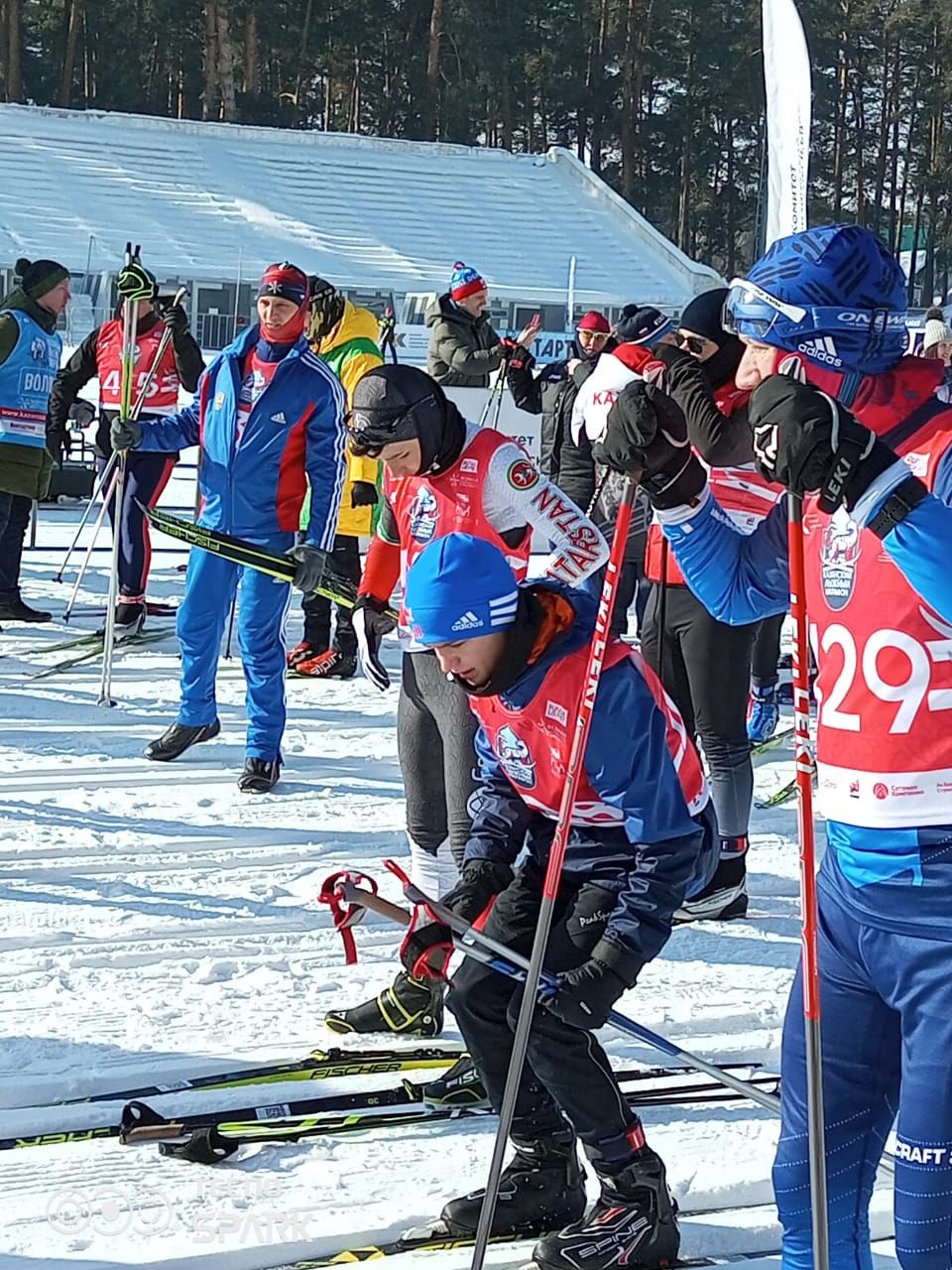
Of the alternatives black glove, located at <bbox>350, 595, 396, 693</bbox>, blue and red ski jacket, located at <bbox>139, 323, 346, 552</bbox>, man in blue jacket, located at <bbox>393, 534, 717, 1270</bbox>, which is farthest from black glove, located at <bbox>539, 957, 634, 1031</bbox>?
blue and red ski jacket, located at <bbox>139, 323, 346, 552</bbox>

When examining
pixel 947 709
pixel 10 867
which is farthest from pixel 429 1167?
pixel 10 867

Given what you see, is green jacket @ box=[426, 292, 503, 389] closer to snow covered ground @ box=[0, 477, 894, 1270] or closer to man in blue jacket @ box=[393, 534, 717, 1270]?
snow covered ground @ box=[0, 477, 894, 1270]

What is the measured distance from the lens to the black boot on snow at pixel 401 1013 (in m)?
4.15

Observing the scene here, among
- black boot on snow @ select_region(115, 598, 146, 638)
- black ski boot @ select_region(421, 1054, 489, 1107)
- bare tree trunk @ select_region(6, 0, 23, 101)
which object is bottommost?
black ski boot @ select_region(421, 1054, 489, 1107)

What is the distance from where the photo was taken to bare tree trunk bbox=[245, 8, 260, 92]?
42.7m

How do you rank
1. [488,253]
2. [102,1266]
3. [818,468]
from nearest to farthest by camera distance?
[818,468], [102,1266], [488,253]

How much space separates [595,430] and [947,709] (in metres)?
2.14

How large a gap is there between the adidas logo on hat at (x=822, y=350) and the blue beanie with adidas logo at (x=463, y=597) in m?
0.80

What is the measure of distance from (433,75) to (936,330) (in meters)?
37.9

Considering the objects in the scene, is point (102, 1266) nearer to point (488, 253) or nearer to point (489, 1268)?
point (489, 1268)

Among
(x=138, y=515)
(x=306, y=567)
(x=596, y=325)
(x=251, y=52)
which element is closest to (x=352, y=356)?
(x=596, y=325)

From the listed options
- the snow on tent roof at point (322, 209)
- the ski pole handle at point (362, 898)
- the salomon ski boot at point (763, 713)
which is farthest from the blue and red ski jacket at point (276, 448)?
the snow on tent roof at point (322, 209)

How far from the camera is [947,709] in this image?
7.51ft

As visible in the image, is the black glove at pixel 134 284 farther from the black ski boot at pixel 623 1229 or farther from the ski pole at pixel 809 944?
the ski pole at pixel 809 944
